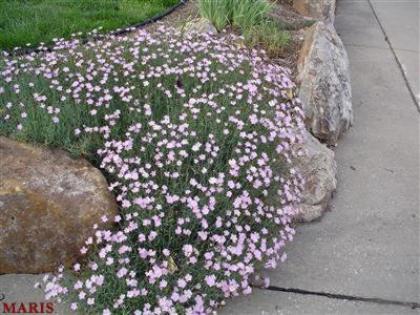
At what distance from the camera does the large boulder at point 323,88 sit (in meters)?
4.87

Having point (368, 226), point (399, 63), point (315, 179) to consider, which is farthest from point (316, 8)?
point (368, 226)

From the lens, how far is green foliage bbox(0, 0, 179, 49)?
5.60 m

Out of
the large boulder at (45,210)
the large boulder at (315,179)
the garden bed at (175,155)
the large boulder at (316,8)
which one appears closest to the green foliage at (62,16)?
the garden bed at (175,155)

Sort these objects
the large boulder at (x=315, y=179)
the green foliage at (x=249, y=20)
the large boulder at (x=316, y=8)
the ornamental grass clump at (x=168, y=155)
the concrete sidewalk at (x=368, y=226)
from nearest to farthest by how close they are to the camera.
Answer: the ornamental grass clump at (x=168, y=155) → the concrete sidewalk at (x=368, y=226) → the large boulder at (x=315, y=179) → the green foliage at (x=249, y=20) → the large boulder at (x=316, y=8)

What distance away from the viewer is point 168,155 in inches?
139

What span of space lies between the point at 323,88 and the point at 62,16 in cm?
301

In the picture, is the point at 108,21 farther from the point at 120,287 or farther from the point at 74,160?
the point at 120,287

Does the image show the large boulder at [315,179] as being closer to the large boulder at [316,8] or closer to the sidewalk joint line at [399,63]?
the sidewalk joint line at [399,63]

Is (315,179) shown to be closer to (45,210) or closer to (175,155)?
(175,155)

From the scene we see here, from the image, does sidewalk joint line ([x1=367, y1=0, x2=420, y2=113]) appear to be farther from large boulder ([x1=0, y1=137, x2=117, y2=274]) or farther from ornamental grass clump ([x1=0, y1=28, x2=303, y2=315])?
large boulder ([x1=0, y1=137, x2=117, y2=274])

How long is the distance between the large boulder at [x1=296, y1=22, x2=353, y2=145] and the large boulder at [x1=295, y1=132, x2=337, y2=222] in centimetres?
40

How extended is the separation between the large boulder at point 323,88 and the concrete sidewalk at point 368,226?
0.25 m

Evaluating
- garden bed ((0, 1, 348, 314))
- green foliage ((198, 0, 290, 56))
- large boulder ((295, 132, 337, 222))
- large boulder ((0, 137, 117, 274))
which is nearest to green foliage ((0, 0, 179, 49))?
garden bed ((0, 1, 348, 314))

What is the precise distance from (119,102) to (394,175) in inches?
92.9
